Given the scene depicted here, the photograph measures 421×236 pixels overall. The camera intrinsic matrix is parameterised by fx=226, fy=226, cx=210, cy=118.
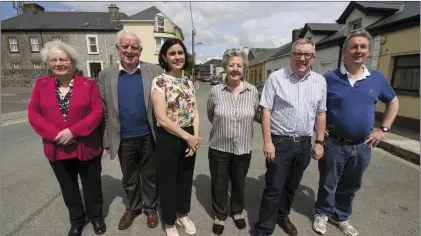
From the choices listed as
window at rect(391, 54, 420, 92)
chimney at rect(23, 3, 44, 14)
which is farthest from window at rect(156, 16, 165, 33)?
window at rect(391, 54, 420, 92)

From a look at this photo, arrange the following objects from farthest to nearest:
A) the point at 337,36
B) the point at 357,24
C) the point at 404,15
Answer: the point at 337,36, the point at 357,24, the point at 404,15

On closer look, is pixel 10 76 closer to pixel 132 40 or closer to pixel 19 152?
pixel 19 152

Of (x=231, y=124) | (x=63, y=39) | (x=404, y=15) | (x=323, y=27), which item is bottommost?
(x=231, y=124)

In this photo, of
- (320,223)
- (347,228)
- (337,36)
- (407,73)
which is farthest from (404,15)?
(320,223)

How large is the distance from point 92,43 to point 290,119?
1090 inches

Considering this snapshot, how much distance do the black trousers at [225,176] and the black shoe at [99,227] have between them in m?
1.26

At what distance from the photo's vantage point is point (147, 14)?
88.8 feet

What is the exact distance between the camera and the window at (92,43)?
24547mm

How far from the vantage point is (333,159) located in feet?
7.95

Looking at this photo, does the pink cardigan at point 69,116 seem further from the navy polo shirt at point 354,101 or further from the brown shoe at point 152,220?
the navy polo shirt at point 354,101

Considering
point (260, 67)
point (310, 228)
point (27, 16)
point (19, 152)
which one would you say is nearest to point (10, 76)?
point (27, 16)

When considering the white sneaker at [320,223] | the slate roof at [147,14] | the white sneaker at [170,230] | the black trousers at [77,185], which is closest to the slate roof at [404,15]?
the white sneaker at [320,223]

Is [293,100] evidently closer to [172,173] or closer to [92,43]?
[172,173]

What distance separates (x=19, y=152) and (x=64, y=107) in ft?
13.8
